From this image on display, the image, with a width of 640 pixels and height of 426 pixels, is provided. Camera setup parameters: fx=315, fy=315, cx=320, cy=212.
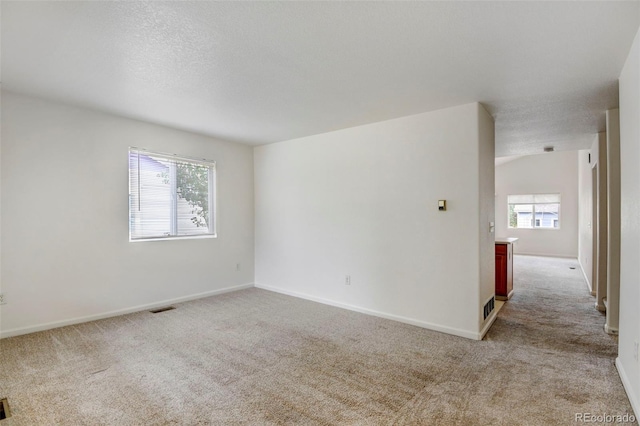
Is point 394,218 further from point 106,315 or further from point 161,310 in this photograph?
point 106,315

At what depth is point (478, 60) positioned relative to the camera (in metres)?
2.38

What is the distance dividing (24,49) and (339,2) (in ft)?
7.57

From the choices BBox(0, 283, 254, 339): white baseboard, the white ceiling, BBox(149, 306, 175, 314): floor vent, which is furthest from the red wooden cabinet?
BBox(149, 306, 175, 314): floor vent

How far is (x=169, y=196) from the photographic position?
449 centimetres

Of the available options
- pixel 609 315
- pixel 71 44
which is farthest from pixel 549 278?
pixel 71 44

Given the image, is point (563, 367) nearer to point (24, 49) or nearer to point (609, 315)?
point (609, 315)

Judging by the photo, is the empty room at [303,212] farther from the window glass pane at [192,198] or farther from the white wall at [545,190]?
the white wall at [545,190]

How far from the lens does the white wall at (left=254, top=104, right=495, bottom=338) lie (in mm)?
3328

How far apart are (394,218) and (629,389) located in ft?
7.77

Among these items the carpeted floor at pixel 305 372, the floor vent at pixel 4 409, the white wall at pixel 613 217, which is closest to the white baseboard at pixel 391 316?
the carpeted floor at pixel 305 372

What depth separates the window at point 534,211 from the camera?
385 inches

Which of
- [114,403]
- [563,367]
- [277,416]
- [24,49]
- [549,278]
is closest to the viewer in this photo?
[277,416]

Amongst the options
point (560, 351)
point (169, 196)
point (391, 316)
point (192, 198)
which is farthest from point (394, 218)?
point (169, 196)

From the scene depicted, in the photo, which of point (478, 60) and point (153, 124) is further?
point (153, 124)
